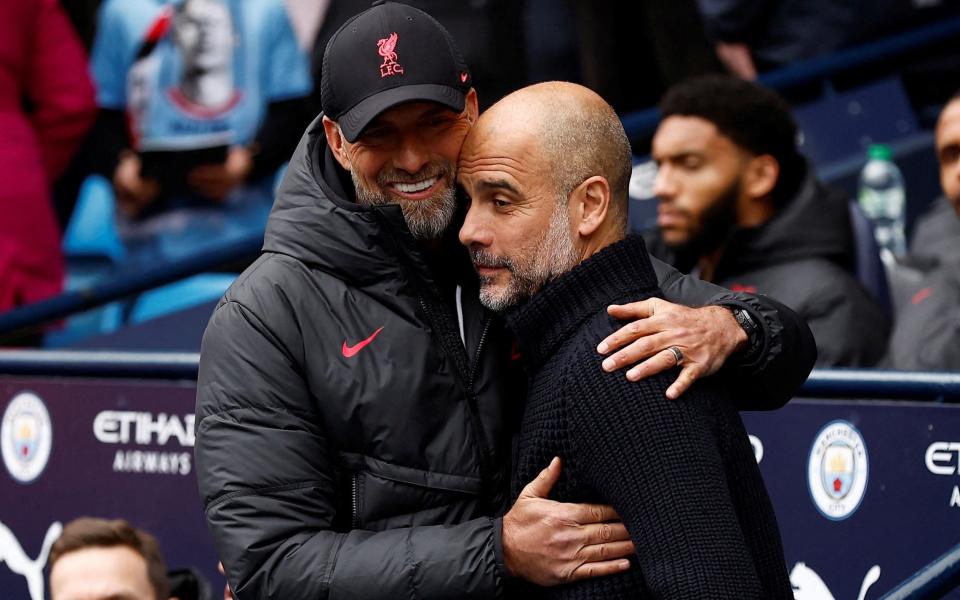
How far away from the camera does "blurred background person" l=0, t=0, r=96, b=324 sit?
20.6 feet

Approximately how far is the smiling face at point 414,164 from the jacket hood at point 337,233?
0.18ft

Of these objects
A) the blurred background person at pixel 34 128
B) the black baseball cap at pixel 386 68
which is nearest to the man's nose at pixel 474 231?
the black baseball cap at pixel 386 68

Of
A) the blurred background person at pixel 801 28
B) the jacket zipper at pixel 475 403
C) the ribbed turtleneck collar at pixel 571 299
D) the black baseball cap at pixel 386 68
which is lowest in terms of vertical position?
the jacket zipper at pixel 475 403

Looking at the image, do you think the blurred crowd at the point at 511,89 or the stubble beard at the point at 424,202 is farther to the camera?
the blurred crowd at the point at 511,89

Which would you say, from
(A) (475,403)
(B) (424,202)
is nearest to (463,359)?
(A) (475,403)

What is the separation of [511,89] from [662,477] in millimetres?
4181

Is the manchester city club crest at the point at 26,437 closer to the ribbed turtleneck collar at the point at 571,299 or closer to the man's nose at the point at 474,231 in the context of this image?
the man's nose at the point at 474,231

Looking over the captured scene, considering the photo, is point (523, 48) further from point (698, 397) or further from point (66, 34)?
point (698, 397)

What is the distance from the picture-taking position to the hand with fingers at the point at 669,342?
9.11 feet

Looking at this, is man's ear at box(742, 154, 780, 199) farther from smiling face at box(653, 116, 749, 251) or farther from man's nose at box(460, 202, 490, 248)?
man's nose at box(460, 202, 490, 248)

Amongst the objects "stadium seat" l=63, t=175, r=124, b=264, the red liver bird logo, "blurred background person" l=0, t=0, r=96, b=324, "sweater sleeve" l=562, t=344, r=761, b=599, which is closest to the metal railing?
"sweater sleeve" l=562, t=344, r=761, b=599

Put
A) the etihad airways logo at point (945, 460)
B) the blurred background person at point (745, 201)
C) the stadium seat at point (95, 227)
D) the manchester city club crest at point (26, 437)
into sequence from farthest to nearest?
the stadium seat at point (95, 227)
the blurred background person at point (745, 201)
the manchester city club crest at point (26, 437)
the etihad airways logo at point (945, 460)

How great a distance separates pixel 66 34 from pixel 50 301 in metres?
1.39

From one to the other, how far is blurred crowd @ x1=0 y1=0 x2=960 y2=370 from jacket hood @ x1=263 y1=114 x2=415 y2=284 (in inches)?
96.2
